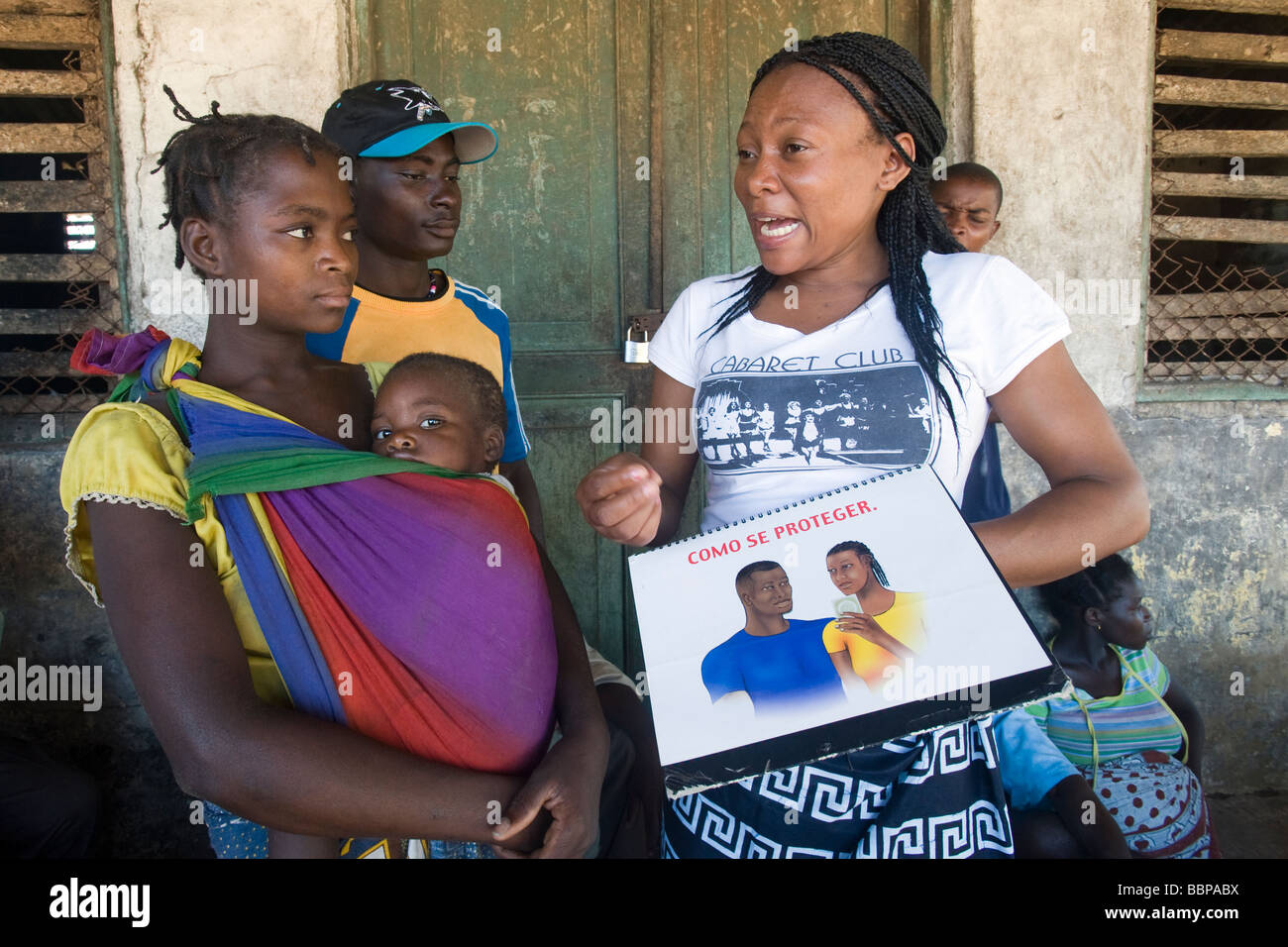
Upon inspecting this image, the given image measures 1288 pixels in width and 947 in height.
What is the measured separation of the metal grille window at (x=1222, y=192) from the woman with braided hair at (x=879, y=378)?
2143 millimetres

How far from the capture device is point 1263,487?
3143 millimetres

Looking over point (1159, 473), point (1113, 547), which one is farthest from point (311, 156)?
point (1159, 473)

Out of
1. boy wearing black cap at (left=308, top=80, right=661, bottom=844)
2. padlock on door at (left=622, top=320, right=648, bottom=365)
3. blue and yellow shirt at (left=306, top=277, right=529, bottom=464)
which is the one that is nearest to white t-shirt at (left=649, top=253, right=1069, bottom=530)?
blue and yellow shirt at (left=306, top=277, right=529, bottom=464)

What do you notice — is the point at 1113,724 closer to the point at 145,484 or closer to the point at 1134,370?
the point at 1134,370

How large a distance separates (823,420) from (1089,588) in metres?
1.89

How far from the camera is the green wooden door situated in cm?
283

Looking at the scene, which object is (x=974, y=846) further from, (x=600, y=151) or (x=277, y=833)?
(x=600, y=151)

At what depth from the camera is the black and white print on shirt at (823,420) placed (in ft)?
4.29

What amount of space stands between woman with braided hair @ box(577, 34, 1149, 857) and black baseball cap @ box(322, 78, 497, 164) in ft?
2.83

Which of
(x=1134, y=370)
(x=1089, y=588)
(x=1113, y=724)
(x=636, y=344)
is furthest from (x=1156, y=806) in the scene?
(x=636, y=344)

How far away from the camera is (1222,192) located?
10.2 ft

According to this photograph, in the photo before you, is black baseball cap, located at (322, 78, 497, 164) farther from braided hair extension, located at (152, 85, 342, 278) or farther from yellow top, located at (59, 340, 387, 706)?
yellow top, located at (59, 340, 387, 706)

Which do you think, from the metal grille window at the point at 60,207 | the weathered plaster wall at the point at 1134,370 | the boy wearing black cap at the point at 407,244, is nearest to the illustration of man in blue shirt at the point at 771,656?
the boy wearing black cap at the point at 407,244

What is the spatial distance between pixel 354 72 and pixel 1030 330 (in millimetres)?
2334
